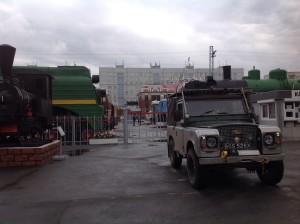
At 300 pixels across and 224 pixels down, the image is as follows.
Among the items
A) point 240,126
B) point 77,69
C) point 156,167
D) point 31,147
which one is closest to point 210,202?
point 240,126

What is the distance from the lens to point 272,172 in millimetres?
7559

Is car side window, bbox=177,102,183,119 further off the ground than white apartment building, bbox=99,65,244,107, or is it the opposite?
white apartment building, bbox=99,65,244,107

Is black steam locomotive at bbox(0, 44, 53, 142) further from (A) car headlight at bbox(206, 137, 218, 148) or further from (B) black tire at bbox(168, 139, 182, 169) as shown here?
(A) car headlight at bbox(206, 137, 218, 148)

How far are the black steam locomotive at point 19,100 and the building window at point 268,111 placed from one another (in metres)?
10.6

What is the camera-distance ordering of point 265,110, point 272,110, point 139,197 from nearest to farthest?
1. point 139,197
2. point 272,110
3. point 265,110

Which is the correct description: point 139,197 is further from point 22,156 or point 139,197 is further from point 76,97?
point 76,97

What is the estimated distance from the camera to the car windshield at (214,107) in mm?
8672

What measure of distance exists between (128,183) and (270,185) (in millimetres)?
2932

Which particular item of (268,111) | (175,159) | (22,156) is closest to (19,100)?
(22,156)

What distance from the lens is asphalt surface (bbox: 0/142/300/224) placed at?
5.68 m

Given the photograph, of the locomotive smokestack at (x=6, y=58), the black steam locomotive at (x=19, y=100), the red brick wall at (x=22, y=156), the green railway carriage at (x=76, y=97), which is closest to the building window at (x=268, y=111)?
the green railway carriage at (x=76, y=97)

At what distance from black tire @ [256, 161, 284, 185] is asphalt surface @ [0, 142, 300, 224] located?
6.0 inches

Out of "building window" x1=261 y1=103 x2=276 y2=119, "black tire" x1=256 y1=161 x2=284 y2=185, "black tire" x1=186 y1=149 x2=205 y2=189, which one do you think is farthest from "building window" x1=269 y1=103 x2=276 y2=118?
"black tire" x1=186 y1=149 x2=205 y2=189

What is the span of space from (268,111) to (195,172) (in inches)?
502
